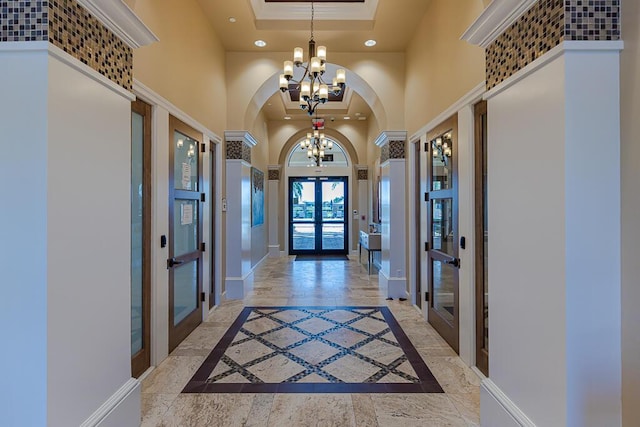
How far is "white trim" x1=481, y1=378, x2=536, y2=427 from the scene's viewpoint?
1.75 metres

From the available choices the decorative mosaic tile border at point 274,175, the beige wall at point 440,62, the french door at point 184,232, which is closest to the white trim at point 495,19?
the beige wall at point 440,62

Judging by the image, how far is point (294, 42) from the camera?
484 centimetres

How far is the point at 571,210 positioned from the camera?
1469mm

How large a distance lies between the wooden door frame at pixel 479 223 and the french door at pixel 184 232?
113 inches

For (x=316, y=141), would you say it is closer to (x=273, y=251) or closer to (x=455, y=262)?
(x=273, y=251)

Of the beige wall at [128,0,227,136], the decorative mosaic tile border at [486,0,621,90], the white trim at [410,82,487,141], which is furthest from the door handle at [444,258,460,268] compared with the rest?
the beige wall at [128,0,227,136]

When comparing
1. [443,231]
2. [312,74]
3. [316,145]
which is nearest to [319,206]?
[316,145]

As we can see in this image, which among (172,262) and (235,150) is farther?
(235,150)

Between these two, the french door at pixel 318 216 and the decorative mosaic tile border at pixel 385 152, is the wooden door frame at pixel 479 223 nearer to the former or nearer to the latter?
the decorative mosaic tile border at pixel 385 152

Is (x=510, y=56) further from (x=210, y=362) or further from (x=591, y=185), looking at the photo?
(x=210, y=362)

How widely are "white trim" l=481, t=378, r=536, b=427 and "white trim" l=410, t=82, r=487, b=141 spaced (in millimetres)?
2073

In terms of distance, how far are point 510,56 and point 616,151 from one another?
0.78m

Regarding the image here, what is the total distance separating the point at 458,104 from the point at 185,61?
2.83 meters

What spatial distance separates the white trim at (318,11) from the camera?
4.32 meters
